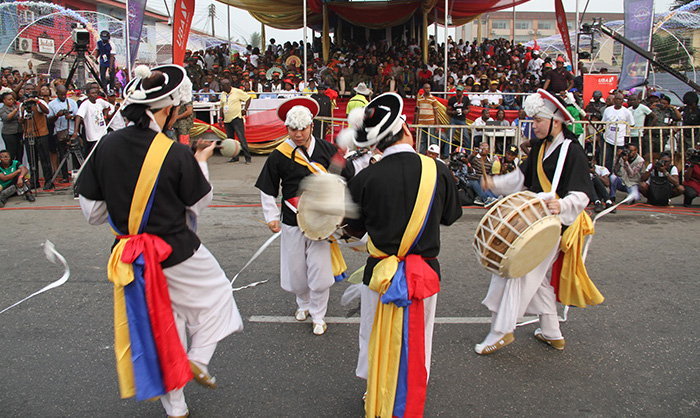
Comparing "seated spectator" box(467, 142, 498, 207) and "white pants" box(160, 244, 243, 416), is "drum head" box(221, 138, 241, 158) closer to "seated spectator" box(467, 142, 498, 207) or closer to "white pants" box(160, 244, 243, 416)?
"white pants" box(160, 244, 243, 416)

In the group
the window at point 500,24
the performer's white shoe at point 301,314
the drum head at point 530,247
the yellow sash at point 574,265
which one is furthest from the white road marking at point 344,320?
the window at point 500,24

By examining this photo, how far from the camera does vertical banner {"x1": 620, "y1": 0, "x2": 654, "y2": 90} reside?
523 inches

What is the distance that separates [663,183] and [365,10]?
15306mm

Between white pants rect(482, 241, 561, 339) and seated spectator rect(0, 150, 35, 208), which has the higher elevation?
seated spectator rect(0, 150, 35, 208)

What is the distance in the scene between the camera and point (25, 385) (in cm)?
346

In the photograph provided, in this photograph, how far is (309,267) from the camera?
14.3ft

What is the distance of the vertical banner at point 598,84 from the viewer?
47.1 feet

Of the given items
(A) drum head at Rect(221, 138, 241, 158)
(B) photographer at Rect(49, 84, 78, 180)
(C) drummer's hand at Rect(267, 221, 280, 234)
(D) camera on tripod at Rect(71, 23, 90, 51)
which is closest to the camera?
(A) drum head at Rect(221, 138, 241, 158)

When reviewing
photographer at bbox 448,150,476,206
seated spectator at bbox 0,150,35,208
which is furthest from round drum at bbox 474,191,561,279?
seated spectator at bbox 0,150,35,208

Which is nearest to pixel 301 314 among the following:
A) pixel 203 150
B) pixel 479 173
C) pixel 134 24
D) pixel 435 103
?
pixel 203 150

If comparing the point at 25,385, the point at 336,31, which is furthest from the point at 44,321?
the point at 336,31

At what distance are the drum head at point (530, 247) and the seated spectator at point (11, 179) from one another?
8631mm

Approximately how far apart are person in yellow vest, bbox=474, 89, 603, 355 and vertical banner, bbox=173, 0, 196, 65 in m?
11.7

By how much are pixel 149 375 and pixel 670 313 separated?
4.18 meters
